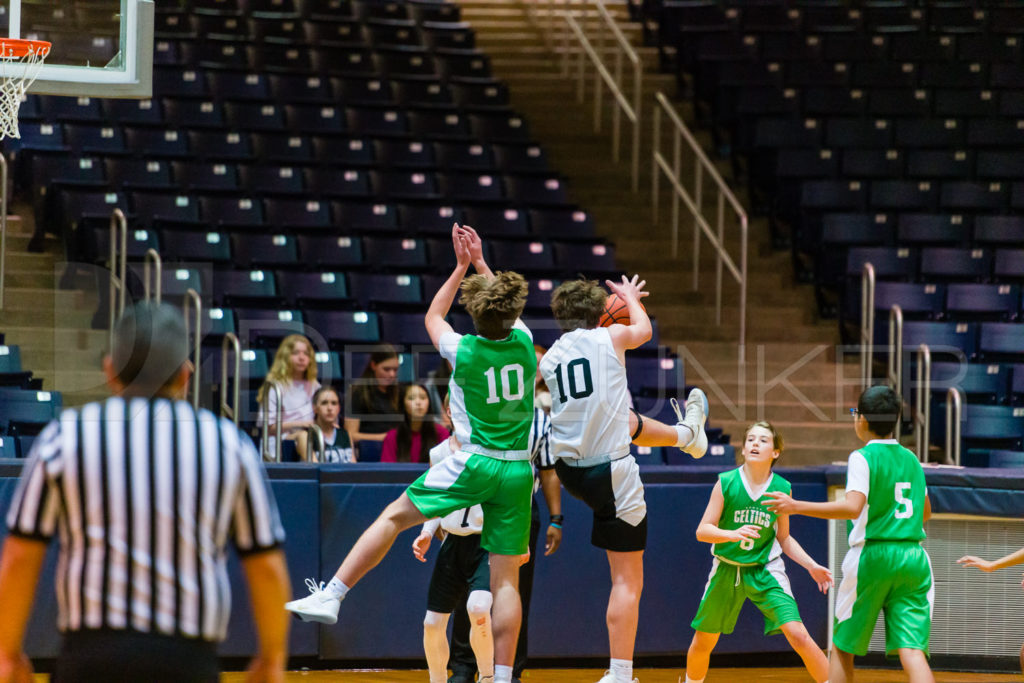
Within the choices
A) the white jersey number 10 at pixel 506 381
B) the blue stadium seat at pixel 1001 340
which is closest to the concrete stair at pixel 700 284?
the blue stadium seat at pixel 1001 340

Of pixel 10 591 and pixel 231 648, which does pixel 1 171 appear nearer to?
pixel 231 648

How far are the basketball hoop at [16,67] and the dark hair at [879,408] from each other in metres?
5.07

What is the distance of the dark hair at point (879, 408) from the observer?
5.30 metres

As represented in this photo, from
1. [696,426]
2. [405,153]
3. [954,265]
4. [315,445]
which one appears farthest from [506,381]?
[405,153]

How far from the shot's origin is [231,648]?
6938mm

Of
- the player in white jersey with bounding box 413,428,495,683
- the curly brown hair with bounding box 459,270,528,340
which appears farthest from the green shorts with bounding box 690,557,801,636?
the curly brown hair with bounding box 459,270,528,340

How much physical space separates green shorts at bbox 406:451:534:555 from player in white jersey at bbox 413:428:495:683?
1.09ft

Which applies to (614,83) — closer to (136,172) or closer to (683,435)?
(136,172)

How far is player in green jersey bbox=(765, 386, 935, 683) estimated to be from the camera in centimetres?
524

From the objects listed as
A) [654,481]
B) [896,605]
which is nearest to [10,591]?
[896,605]

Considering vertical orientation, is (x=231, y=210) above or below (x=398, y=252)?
above

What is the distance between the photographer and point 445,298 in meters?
5.75

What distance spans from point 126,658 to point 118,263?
8.28 m

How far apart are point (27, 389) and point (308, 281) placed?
2.50 meters
